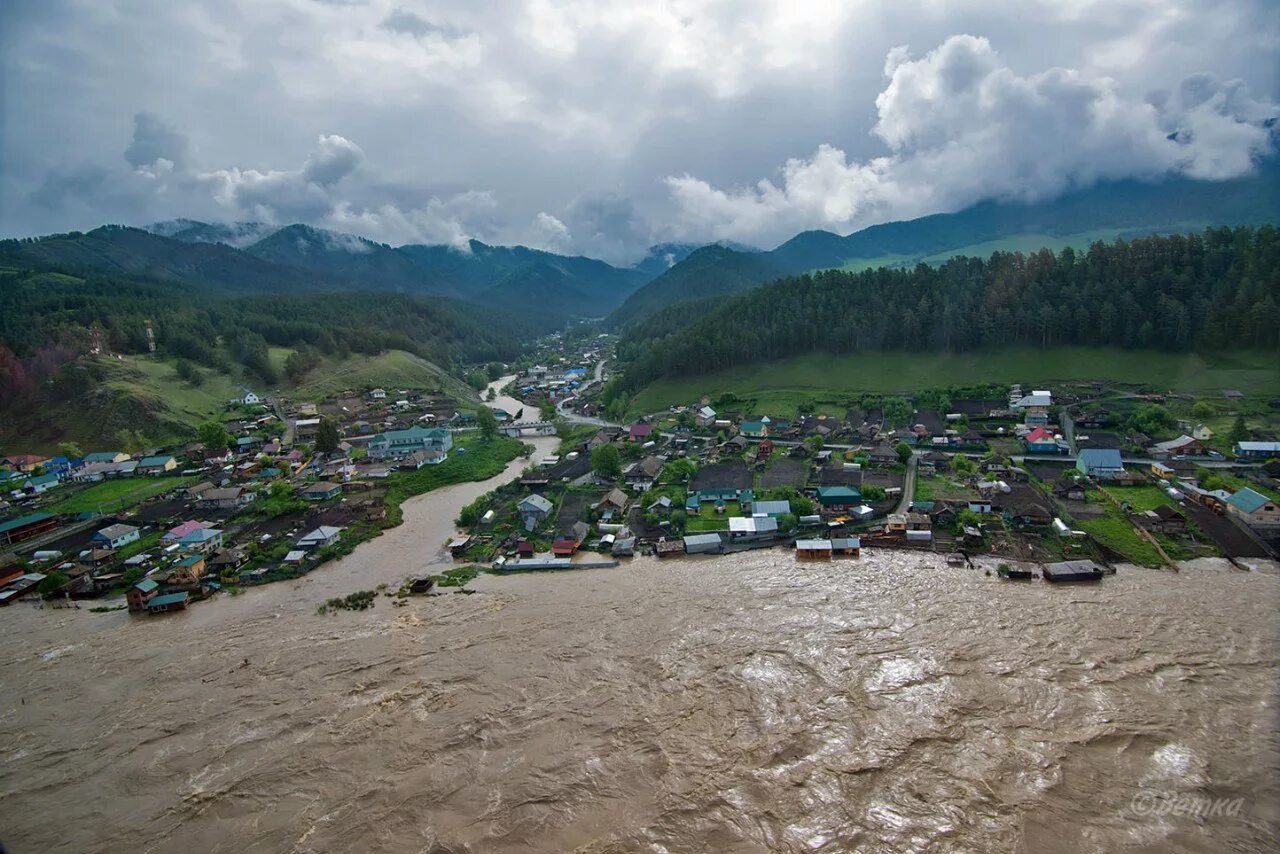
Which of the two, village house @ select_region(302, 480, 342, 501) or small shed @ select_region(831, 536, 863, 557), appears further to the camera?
village house @ select_region(302, 480, 342, 501)

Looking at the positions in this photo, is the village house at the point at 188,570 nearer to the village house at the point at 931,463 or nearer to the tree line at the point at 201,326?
the village house at the point at 931,463

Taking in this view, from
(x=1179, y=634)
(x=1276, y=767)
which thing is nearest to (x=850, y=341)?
(x=1179, y=634)

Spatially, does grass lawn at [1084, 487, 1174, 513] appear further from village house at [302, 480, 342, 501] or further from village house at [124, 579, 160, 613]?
village house at [124, 579, 160, 613]

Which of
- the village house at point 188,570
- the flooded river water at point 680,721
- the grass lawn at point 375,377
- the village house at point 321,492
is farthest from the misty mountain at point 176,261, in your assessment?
the flooded river water at point 680,721

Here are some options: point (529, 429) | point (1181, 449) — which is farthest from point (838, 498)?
point (529, 429)

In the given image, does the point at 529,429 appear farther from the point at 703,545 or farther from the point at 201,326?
the point at 201,326

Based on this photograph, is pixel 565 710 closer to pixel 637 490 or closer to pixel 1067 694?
pixel 1067 694

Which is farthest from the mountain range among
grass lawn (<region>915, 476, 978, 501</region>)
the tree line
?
grass lawn (<region>915, 476, 978, 501</region>)
